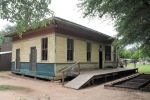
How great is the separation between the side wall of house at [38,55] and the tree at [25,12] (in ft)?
Answer: 32.4

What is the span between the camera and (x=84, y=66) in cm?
1861

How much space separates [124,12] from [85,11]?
80.9 inches

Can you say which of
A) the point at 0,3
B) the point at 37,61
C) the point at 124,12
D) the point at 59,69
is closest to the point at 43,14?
the point at 0,3

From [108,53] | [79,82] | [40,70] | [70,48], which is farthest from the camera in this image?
[108,53]

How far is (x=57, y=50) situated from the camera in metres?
15.8

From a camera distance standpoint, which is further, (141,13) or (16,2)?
(141,13)

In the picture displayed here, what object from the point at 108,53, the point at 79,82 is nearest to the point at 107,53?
the point at 108,53

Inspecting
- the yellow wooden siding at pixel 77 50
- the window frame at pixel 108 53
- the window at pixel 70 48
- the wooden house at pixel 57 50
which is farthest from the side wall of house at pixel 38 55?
the window frame at pixel 108 53

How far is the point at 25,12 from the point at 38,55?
1187 centimetres

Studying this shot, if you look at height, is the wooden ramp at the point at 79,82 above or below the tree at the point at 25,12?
below

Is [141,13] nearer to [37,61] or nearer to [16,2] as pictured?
[16,2]

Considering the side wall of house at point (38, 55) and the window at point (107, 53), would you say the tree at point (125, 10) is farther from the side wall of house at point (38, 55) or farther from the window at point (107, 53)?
the window at point (107, 53)

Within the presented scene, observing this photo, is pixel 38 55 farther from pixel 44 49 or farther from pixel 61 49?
pixel 61 49

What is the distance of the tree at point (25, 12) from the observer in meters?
5.23
